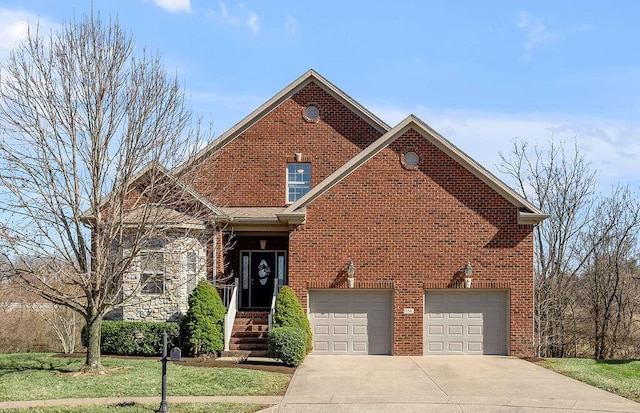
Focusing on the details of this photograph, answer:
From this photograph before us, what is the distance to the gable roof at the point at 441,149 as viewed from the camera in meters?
20.7

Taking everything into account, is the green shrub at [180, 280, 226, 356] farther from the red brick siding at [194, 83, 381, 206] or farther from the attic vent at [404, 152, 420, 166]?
the attic vent at [404, 152, 420, 166]

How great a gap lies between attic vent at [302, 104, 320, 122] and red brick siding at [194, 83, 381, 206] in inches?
5.1

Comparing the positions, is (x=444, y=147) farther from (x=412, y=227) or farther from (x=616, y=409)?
(x=616, y=409)

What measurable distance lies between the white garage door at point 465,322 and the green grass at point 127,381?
626cm

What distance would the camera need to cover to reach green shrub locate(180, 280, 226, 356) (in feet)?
63.1

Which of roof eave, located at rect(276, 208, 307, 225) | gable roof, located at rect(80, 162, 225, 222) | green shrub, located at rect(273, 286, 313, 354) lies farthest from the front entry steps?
gable roof, located at rect(80, 162, 225, 222)

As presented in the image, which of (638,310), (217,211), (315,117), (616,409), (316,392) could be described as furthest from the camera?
(638,310)

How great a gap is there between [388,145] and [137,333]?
8.95 metres

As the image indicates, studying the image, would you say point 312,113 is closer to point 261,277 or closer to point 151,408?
point 261,277

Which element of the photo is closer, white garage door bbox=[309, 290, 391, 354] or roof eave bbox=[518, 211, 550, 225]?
roof eave bbox=[518, 211, 550, 225]

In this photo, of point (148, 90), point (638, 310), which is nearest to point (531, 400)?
point (148, 90)

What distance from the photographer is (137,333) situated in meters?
19.8

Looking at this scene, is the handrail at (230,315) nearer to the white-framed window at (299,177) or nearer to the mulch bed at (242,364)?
the mulch bed at (242,364)

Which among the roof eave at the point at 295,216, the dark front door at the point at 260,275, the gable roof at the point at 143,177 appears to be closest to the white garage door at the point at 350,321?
the roof eave at the point at 295,216
